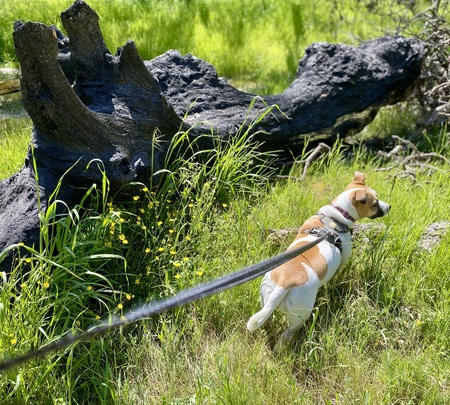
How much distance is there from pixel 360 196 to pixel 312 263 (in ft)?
2.00

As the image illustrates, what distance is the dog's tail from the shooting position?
9.44 feet

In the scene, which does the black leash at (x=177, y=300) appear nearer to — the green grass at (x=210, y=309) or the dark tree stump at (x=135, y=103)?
the green grass at (x=210, y=309)

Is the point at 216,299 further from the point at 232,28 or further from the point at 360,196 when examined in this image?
the point at 232,28

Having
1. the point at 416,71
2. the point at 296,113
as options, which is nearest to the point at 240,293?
the point at 296,113

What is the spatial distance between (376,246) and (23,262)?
227 centimetres

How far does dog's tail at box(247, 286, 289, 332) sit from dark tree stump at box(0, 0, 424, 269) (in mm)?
1198

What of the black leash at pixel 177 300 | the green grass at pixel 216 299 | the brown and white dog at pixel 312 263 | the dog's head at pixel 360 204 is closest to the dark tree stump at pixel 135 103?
the green grass at pixel 216 299

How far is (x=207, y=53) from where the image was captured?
7.46m

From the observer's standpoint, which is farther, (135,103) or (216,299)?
(135,103)

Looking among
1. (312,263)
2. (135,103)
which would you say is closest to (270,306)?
(312,263)

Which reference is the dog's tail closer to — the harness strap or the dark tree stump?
the harness strap

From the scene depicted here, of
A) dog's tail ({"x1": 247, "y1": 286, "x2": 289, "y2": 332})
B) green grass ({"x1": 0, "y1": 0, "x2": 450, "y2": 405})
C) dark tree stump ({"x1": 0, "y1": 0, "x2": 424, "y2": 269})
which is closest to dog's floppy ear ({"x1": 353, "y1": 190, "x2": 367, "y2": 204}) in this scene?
green grass ({"x1": 0, "y1": 0, "x2": 450, "y2": 405})

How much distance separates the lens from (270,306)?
2.89m

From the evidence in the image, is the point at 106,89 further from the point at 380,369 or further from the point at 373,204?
the point at 380,369
